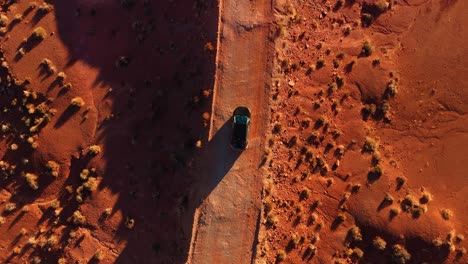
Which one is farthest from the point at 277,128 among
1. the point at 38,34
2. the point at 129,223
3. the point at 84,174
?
the point at 38,34

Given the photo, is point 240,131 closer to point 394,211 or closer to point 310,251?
point 310,251

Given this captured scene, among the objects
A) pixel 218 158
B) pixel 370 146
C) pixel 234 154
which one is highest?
pixel 370 146

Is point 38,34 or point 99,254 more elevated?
point 38,34

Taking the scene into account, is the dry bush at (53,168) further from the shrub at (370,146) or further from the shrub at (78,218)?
the shrub at (370,146)

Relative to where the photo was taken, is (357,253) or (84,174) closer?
(357,253)

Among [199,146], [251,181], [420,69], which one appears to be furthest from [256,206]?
[420,69]

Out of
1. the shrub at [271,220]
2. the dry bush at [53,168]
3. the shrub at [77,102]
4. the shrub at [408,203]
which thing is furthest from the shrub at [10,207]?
the shrub at [408,203]

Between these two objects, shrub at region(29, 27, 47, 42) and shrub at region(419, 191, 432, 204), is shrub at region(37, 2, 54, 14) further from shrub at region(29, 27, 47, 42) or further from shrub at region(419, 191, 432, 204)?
shrub at region(419, 191, 432, 204)

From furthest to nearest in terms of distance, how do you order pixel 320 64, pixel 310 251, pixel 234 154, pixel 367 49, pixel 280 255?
pixel 367 49, pixel 320 64, pixel 310 251, pixel 280 255, pixel 234 154

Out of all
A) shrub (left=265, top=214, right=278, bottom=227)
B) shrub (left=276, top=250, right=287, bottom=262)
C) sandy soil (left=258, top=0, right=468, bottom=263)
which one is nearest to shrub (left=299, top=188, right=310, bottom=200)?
sandy soil (left=258, top=0, right=468, bottom=263)
